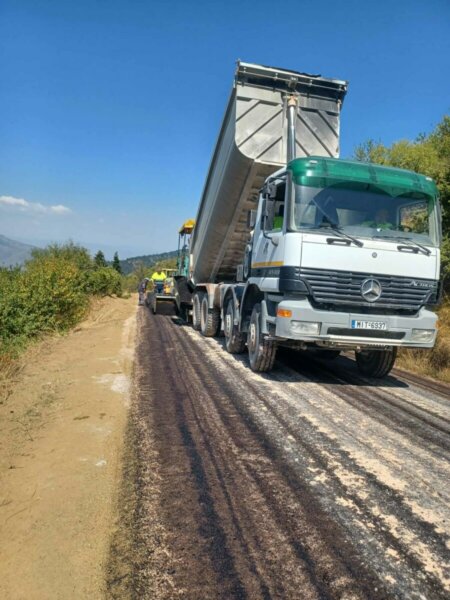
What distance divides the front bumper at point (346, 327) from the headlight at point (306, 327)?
3 cm

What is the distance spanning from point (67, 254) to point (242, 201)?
98.8 ft

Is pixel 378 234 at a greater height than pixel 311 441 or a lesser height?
greater

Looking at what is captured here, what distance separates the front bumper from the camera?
5.27m

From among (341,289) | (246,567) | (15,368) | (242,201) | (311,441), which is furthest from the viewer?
(242,201)

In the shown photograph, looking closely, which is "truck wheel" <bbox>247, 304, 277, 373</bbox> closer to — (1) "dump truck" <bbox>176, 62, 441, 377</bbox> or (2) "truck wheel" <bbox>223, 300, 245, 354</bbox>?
(1) "dump truck" <bbox>176, 62, 441, 377</bbox>

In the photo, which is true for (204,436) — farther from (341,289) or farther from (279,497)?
(341,289)

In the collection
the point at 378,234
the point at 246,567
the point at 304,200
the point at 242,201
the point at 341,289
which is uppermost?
the point at 242,201

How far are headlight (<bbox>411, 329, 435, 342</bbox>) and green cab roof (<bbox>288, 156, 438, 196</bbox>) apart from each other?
1.84 metres

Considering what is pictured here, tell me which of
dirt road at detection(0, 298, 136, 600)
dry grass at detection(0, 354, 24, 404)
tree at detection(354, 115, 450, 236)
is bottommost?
dirt road at detection(0, 298, 136, 600)

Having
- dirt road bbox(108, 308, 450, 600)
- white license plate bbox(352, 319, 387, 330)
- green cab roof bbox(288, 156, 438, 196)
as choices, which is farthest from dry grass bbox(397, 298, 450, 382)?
green cab roof bbox(288, 156, 438, 196)

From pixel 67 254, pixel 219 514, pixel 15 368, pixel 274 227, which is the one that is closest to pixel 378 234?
pixel 274 227

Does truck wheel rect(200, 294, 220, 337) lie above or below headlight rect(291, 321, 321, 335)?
below

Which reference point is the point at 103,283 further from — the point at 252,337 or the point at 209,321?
the point at 252,337

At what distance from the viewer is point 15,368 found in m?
6.44
